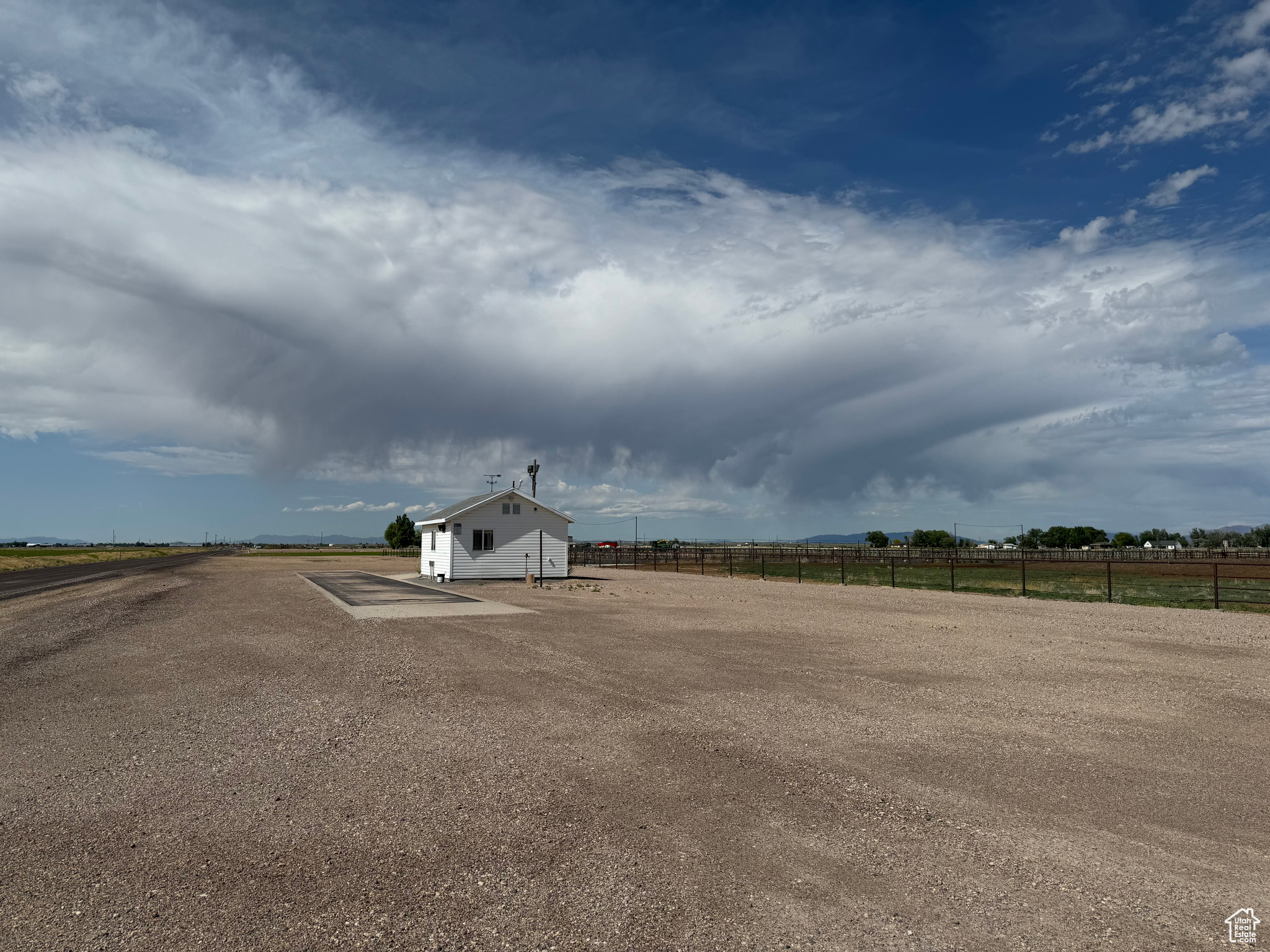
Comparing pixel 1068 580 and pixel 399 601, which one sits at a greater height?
pixel 399 601

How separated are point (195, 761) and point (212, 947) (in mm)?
3628

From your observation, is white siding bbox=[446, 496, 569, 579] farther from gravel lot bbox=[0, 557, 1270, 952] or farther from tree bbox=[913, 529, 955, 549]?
tree bbox=[913, 529, 955, 549]

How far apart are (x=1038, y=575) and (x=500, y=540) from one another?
3215cm

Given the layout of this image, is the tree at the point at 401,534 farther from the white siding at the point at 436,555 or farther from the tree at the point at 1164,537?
the tree at the point at 1164,537

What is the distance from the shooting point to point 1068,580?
130 feet

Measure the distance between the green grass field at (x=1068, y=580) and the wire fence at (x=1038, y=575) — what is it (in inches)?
2.3

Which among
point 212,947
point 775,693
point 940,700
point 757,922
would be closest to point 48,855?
point 212,947

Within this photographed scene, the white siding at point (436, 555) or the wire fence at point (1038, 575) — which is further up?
the white siding at point (436, 555)

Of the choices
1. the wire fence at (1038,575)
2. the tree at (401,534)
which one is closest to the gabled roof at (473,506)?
the wire fence at (1038,575)

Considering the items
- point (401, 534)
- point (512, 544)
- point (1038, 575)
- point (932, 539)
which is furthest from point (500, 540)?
point (932, 539)

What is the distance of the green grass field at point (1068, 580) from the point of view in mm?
26500

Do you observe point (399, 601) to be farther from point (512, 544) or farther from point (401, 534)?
point (401, 534)

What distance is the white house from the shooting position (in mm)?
35188

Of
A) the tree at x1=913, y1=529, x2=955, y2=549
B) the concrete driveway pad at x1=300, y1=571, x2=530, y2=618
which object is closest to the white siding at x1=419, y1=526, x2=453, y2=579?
the concrete driveway pad at x1=300, y1=571, x2=530, y2=618
